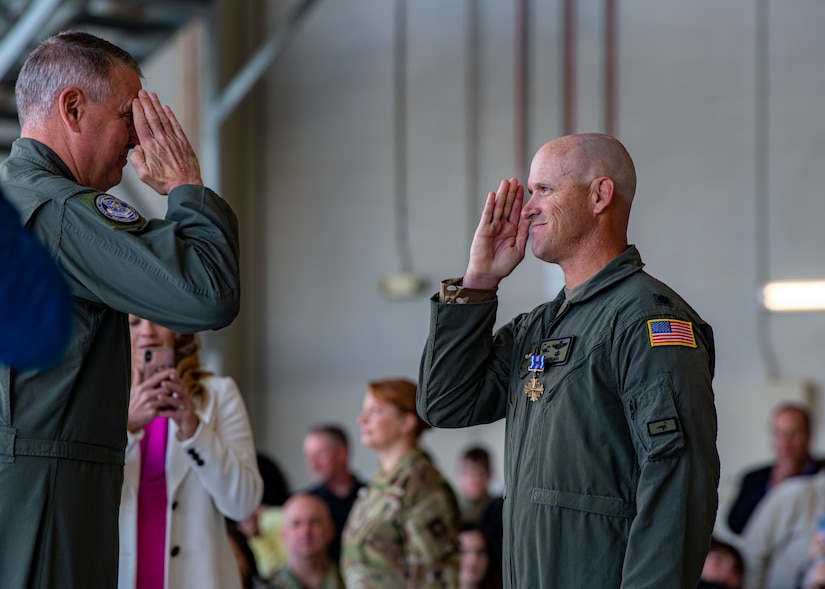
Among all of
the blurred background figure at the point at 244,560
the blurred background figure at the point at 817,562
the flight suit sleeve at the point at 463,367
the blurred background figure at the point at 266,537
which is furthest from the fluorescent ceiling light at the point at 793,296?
the flight suit sleeve at the point at 463,367

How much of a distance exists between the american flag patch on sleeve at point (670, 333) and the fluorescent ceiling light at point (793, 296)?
21.4ft

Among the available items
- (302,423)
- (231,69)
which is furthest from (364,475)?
(231,69)

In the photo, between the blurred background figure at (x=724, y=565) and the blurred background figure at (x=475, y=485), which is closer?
the blurred background figure at (x=724, y=565)

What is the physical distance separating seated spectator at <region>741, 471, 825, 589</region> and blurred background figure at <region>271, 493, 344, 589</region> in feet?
7.33

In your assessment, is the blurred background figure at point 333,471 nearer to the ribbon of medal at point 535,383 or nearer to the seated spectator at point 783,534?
the seated spectator at point 783,534

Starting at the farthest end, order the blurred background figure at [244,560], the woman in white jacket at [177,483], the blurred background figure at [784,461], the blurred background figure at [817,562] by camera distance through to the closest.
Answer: the blurred background figure at [784,461] < the blurred background figure at [817,562] < the blurred background figure at [244,560] < the woman in white jacket at [177,483]

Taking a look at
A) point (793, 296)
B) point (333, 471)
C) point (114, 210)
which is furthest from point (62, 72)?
point (793, 296)

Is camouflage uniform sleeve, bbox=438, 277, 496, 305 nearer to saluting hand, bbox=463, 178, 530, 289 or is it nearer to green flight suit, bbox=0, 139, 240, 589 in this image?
saluting hand, bbox=463, 178, 530, 289

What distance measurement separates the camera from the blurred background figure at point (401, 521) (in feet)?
13.4

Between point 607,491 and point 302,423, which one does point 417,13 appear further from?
point 607,491

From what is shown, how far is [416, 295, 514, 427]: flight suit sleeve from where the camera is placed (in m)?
2.57

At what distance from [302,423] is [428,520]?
584 centimetres

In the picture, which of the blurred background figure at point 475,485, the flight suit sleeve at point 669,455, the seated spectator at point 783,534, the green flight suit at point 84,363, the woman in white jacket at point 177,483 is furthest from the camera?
the blurred background figure at point 475,485

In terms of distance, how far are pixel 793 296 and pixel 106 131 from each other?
709cm
